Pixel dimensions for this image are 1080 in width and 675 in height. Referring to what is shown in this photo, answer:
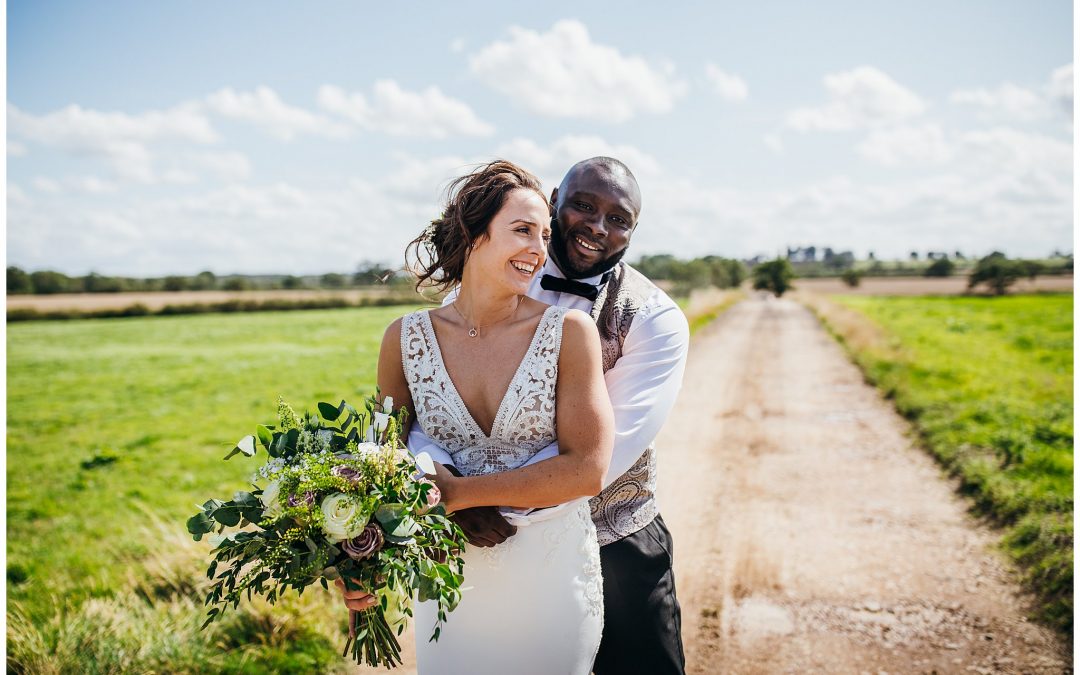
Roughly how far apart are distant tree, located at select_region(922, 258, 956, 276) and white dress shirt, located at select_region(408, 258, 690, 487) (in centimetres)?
7299

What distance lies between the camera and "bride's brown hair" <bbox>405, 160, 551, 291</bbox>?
265 cm

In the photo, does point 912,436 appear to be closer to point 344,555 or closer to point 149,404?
point 344,555

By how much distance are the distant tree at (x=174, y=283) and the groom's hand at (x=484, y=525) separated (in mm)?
68536

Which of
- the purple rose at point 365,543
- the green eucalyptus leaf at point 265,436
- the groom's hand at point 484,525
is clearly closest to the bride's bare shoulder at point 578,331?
the groom's hand at point 484,525

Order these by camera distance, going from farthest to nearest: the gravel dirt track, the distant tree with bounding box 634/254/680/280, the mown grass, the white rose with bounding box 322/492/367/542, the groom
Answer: the distant tree with bounding box 634/254/680/280 → the mown grass → the gravel dirt track → the groom → the white rose with bounding box 322/492/367/542

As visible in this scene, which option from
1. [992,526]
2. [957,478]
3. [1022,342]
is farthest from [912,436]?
[1022,342]

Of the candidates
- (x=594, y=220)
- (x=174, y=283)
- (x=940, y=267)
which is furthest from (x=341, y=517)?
(x=940, y=267)

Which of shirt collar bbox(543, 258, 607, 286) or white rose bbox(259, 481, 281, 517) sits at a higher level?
shirt collar bbox(543, 258, 607, 286)

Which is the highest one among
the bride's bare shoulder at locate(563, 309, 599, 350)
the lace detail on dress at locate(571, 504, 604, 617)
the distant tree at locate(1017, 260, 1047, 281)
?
the distant tree at locate(1017, 260, 1047, 281)

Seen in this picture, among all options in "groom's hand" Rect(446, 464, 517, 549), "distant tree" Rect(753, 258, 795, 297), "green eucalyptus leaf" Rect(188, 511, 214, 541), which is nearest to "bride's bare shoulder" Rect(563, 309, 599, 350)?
"groom's hand" Rect(446, 464, 517, 549)

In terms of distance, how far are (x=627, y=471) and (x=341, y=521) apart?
1.54 meters

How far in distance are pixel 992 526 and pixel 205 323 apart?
47.2 meters

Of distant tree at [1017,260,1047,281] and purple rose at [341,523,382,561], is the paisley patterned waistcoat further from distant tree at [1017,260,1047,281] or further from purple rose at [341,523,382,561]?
distant tree at [1017,260,1047,281]

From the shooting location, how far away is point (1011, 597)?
18.0ft
